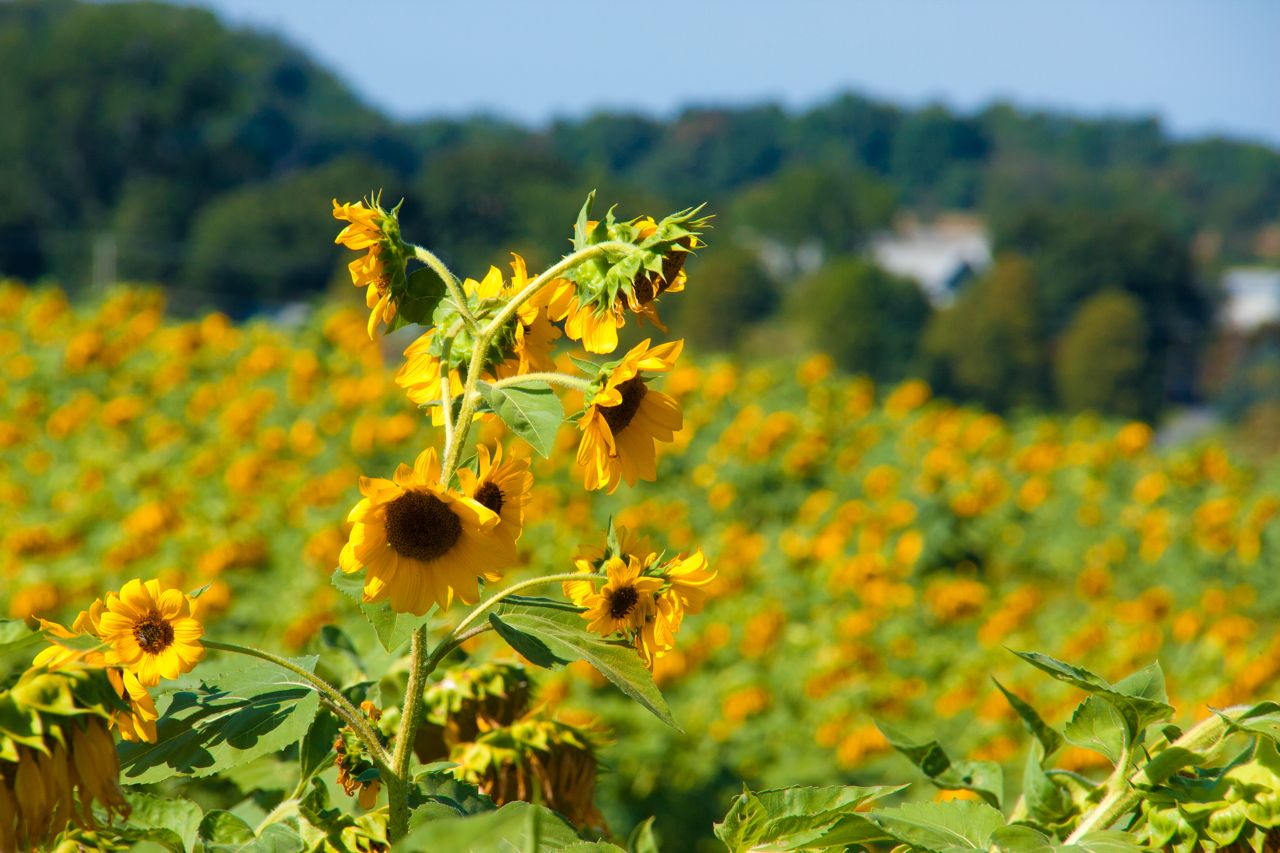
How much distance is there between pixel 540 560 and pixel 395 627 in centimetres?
557

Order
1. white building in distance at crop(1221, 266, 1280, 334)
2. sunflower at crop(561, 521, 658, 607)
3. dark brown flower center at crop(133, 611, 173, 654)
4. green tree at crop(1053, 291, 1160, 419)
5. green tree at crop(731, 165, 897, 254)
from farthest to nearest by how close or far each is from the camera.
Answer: green tree at crop(731, 165, 897, 254) → white building in distance at crop(1221, 266, 1280, 334) → green tree at crop(1053, 291, 1160, 419) → sunflower at crop(561, 521, 658, 607) → dark brown flower center at crop(133, 611, 173, 654)

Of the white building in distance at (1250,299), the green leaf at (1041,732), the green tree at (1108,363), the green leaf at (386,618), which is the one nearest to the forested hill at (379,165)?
the white building in distance at (1250,299)

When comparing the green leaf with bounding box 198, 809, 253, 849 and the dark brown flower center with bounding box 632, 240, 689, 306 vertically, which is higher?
the dark brown flower center with bounding box 632, 240, 689, 306

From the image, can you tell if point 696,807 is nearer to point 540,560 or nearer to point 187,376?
point 540,560

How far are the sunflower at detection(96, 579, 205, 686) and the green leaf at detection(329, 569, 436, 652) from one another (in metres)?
0.12

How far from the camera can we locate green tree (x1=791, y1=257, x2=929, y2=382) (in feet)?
161

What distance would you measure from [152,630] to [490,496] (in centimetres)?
29

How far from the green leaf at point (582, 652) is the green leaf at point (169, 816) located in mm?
286

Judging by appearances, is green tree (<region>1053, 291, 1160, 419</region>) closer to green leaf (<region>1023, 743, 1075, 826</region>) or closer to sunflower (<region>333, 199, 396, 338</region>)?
green leaf (<region>1023, 743, 1075, 826</region>)

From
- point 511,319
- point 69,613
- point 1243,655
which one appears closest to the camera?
point 511,319

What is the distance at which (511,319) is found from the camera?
115 cm

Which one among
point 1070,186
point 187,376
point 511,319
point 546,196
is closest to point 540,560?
point 187,376

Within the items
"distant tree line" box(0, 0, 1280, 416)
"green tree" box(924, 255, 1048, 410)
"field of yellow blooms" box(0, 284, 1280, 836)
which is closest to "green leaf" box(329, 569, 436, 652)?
"field of yellow blooms" box(0, 284, 1280, 836)

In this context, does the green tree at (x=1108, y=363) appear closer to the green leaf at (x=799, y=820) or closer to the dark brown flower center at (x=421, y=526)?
the green leaf at (x=799, y=820)
